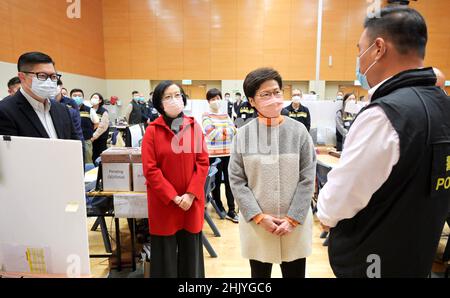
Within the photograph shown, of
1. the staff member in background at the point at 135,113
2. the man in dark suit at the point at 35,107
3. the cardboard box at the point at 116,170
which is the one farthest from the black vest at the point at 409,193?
the staff member in background at the point at 135,113

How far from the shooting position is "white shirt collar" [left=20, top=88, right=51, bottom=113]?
173 centimetres

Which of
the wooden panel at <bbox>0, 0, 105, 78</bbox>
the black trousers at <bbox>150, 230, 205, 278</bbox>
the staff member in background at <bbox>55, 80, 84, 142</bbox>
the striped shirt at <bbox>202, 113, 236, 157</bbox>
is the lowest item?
the black trousers at <bbox>150, 230, 205, 278</bbox>

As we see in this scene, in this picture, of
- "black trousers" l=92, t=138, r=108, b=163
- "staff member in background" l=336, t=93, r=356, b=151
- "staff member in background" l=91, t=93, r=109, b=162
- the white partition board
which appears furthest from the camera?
"black trousers" l=92, t=138, r=108, b=163

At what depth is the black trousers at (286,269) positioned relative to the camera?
4.97 ft

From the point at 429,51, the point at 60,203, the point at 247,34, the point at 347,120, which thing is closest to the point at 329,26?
the point at 247,34

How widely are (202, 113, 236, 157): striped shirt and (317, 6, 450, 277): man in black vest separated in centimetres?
248

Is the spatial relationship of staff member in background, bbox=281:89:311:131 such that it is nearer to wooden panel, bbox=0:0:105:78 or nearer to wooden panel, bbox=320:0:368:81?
wooden panel, bbox=0:0:105:78

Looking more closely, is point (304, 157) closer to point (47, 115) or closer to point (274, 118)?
point (274, 118)

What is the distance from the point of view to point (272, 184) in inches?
58.3

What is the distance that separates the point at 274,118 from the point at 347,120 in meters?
3.45

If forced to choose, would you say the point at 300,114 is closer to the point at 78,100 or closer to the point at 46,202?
the point at 78,100

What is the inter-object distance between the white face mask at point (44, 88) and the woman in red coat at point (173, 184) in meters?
0.64

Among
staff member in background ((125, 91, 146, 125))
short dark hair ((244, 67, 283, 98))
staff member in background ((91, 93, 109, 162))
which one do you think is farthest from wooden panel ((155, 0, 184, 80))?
short dark hair ((244, 67, 283, 98))

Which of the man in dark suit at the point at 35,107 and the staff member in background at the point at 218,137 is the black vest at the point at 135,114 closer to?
the staff member in background at the point at 218,137
